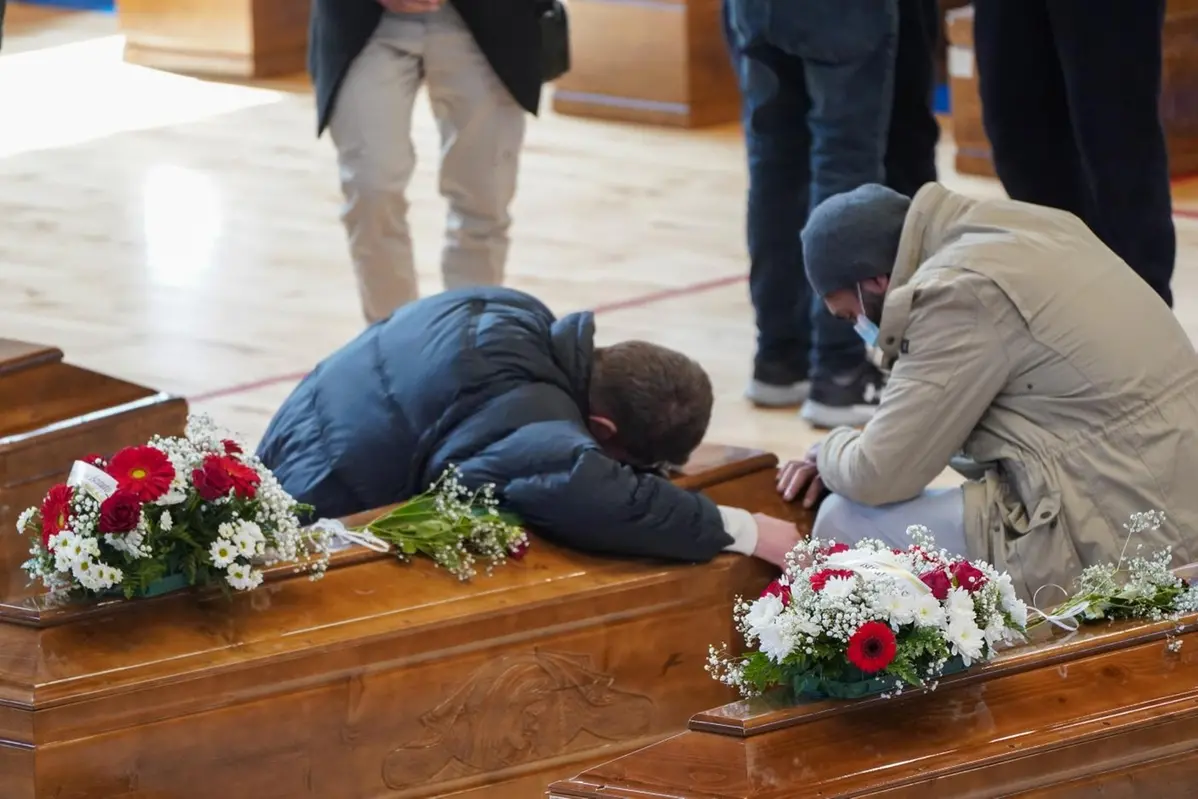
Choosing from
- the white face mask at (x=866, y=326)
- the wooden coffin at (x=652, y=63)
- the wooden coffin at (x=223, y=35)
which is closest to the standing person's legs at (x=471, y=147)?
the white face mask at (x=866, y=326)

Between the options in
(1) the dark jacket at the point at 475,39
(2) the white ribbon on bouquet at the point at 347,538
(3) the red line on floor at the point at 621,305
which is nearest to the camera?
(2) the white ribbon on bouquet at the point at 347,538

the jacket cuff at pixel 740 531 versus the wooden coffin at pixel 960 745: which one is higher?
the wooden coffin at pixel 960 745

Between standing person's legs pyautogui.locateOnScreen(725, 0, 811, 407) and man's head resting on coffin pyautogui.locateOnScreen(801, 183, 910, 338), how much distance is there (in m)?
1.07

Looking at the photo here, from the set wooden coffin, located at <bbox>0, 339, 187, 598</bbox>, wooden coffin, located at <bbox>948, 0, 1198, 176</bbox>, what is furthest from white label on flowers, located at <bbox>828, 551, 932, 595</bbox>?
wooden coffin, located at <bbox>948, 0, 1198, 176</bbox>

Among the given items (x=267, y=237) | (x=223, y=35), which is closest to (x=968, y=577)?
(x=267, y=237)

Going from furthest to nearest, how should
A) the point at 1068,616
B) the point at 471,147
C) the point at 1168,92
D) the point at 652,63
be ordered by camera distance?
the point at 652,63 < the point at 1168,92 < the point at 471,147 < the point at 1068,616

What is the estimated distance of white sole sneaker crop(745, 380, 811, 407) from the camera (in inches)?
177

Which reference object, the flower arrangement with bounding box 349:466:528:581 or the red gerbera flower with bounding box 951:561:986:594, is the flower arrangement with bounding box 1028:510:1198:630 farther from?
the flower arrangement with bounding box 349:466:528:581

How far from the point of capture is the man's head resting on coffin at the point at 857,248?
316cm

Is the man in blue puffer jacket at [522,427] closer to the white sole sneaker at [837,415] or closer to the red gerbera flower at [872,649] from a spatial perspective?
the red gerbera flower at [872,649]

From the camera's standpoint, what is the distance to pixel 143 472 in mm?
2750

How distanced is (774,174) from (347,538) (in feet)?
5.45

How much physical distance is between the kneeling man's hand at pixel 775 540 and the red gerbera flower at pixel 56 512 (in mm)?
973

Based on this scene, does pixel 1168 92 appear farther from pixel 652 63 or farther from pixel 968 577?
pixel 968 577
